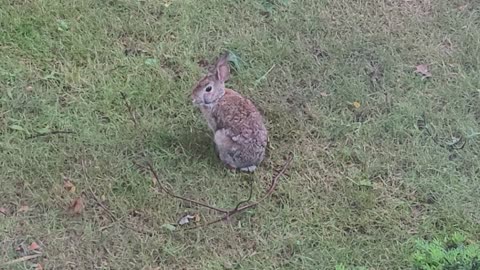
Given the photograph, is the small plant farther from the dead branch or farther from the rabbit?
the rabbit

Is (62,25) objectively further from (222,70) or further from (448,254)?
(448,254)

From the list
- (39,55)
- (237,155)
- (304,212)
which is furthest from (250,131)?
(39,55)

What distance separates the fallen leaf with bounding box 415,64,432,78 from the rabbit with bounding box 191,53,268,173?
4.20 feet

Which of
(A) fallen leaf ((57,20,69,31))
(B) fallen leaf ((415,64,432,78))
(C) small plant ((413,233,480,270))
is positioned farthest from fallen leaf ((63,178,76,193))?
(B) fallen leaf ((415,64,432,78))

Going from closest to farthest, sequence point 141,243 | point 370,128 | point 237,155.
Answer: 1. point 141,243
2. point 237,155
3. point 370,128

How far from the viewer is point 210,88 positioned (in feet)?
15.4

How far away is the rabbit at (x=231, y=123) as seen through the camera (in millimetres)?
4633

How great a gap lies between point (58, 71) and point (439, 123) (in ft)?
7.65

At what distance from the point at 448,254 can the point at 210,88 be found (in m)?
1.57

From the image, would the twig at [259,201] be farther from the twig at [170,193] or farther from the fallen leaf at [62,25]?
the fallen leaf at [62,25]

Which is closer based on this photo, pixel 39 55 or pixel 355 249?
pixel 355 249

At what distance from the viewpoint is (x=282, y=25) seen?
5.73 m

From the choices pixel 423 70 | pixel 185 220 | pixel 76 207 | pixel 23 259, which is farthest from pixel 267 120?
pixel 23 259

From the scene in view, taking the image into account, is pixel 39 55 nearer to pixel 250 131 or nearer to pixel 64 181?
pixel 64 181
